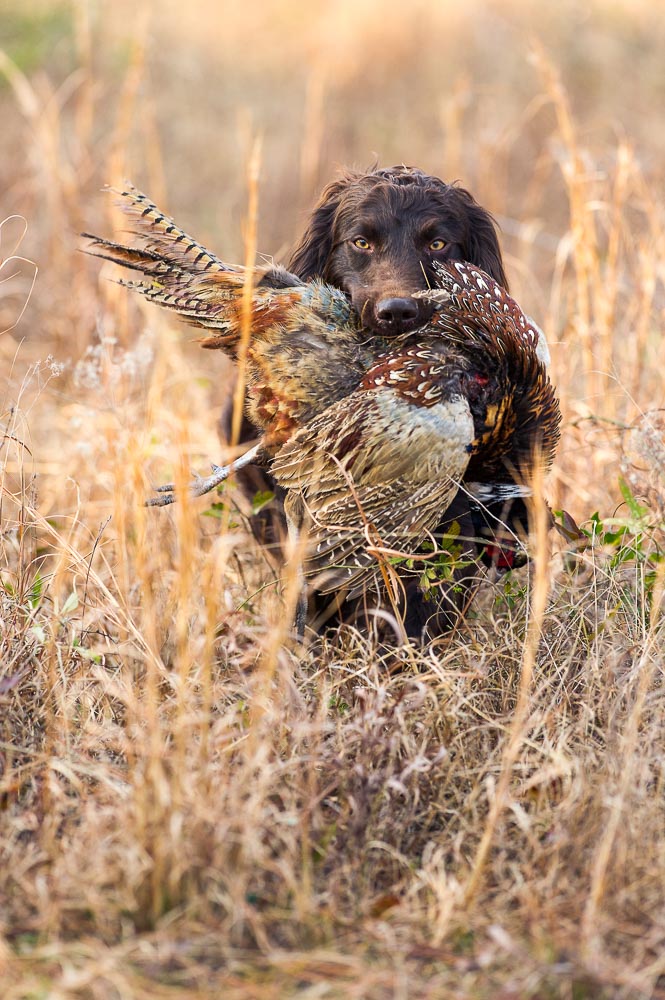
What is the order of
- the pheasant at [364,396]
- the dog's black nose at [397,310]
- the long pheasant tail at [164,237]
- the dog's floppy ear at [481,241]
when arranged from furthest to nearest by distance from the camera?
the dog's floppy ear at [481,241] → the long pheasant tail at [164,237] → the dog's black nose at [397,310] → the pheasant at [364,396]

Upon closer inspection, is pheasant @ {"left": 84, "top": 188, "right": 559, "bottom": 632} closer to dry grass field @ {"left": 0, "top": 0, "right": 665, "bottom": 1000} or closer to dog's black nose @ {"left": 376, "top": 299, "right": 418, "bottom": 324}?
dog's black nose @ {"left": 376, "top": 299, "right": 418, "bottom": 324}

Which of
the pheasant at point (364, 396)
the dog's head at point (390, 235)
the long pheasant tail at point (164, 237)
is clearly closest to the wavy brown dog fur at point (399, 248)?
the dog's head at point (390, 235)

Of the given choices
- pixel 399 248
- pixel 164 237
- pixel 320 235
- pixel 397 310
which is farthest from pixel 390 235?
pixel 164 237

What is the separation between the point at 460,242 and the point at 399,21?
7.64 m

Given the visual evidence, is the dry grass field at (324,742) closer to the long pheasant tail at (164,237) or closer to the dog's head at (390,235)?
the long pheasant tail at (164,237)

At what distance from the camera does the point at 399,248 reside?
2.97 m

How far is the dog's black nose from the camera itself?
264 centimetres

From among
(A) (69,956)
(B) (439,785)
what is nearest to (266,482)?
(B) (439,785)

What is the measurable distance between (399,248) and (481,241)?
0.33m

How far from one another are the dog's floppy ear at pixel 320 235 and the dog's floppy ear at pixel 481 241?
0.36 meters

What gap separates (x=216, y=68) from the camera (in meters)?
9.88

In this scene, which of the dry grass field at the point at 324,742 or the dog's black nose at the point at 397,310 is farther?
the dog's black nose at the point at 397,310

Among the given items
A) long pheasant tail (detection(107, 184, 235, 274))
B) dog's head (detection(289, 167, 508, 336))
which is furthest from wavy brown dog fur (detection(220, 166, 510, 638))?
long pheasant tail (detection(107, 184, 235, 274))

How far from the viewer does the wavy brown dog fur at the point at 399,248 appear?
2848mm
